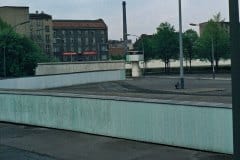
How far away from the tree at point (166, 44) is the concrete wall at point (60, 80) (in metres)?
27.1

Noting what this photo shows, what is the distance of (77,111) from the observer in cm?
1808

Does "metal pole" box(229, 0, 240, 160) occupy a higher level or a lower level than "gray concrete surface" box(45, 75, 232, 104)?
higher

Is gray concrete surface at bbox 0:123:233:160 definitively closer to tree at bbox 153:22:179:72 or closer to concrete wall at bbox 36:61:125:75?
concrete wall at bbox 36:61:125:75

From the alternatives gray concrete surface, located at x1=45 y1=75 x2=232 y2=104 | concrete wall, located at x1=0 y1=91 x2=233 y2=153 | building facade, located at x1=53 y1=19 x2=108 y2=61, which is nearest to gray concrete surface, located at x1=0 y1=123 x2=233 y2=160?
concrete wall, located at x1=0 y1=91 x2=233 y2=153

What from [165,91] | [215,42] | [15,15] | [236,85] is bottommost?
[165,91]

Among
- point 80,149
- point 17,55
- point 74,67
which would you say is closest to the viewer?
point 80,149

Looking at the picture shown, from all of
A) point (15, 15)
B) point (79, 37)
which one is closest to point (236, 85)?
point (15, 15)

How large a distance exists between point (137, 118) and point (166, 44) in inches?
3433

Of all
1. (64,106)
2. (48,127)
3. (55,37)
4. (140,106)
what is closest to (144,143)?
(140,106)

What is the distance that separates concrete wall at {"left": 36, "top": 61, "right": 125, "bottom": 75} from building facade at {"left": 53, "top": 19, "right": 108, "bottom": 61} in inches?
3950

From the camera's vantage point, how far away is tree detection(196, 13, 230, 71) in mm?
90938

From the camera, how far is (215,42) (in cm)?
9131

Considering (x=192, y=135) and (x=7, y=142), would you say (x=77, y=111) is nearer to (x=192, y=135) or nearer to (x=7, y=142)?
(x=7, y=142)

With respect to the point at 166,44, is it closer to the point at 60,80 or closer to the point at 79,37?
the point at 60,80
